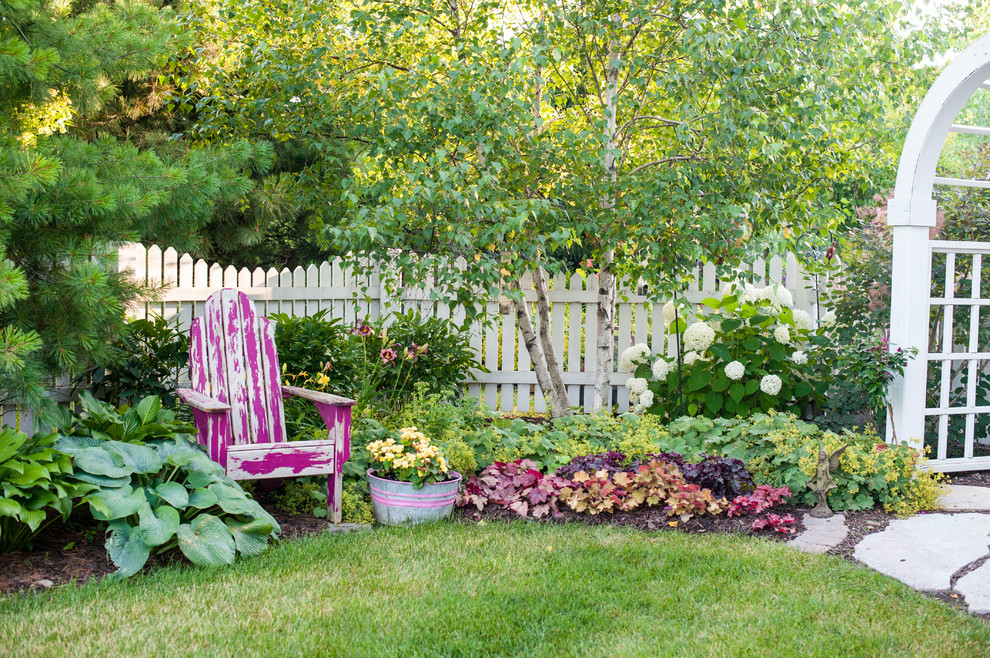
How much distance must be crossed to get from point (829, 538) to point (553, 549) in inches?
48.1

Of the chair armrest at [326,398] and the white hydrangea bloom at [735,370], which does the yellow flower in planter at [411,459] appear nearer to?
the chair armrest at [326,398]

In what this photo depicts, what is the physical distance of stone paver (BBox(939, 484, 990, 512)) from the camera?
405 cm

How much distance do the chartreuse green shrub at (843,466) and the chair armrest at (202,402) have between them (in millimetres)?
2331

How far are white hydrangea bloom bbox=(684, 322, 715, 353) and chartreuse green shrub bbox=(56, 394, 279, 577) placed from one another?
300 cm

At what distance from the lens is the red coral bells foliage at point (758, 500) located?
3.74 meters

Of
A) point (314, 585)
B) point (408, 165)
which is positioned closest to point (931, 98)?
point (408, 165)

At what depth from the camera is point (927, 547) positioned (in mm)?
3398

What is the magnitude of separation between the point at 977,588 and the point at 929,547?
0.46 meters

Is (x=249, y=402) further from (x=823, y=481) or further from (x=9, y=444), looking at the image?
(x=823, y=481)

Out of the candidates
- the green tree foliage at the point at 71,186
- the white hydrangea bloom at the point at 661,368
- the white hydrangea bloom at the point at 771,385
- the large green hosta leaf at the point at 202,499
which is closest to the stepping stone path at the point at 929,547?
the white hydrangea bloom at the point at 771,385

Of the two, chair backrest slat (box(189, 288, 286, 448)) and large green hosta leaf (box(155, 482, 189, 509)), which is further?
chair backrest slat (box(189, 288, 286, 448))

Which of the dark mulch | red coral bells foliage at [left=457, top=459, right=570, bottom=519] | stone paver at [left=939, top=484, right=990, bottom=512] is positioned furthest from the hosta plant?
stone paver at [left=939, top=484, right=990, bottom=512]

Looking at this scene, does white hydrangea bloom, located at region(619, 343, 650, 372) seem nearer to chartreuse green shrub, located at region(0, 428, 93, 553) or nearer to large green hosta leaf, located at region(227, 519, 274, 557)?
large green hosta leaf, located at region(227, 519, 274, 557)

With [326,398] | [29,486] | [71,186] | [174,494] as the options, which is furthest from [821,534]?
[71,186]
